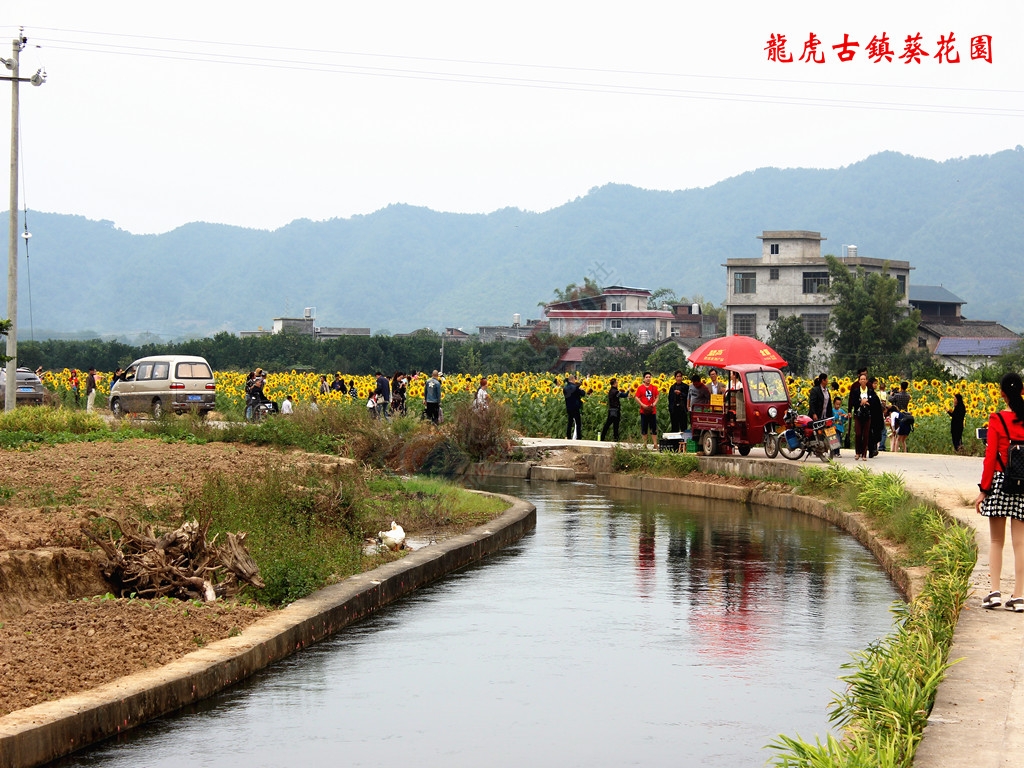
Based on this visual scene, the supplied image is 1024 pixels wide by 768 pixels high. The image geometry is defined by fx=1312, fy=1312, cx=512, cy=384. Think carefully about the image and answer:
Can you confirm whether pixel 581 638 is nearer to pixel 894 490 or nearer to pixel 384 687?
pixel 384 687

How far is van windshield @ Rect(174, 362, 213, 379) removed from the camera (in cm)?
3694

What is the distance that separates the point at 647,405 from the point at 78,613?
67.3 ft

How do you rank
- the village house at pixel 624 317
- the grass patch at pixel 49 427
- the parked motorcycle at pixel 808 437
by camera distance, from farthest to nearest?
the village house at pixel 624 317
the parked motorcycle at pixel 808 437
the grass patch at pixel 49 427

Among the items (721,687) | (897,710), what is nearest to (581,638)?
(721,687)

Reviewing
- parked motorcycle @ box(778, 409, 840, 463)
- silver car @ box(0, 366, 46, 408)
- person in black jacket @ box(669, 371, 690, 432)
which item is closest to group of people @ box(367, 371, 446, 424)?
person in black jacket @ box(669, 371, 690, 432)

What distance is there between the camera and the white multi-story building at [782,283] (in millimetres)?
84250

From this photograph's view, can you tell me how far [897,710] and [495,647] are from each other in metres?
3.99

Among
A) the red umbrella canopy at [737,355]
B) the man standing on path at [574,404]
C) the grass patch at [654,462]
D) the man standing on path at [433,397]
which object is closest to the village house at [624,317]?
the man standing on path at [574,404]

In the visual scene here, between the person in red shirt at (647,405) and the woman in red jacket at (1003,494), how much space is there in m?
18.1

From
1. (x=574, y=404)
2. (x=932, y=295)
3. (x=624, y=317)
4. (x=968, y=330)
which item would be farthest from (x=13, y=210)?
(x=624, y=317)

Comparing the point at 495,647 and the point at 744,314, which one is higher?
the point at 744,314

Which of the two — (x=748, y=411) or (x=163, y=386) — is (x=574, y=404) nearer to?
(x=748, y=411)

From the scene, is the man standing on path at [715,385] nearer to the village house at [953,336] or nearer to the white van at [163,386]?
the white van at [163,386]

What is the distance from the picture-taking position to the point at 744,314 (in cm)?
8694
